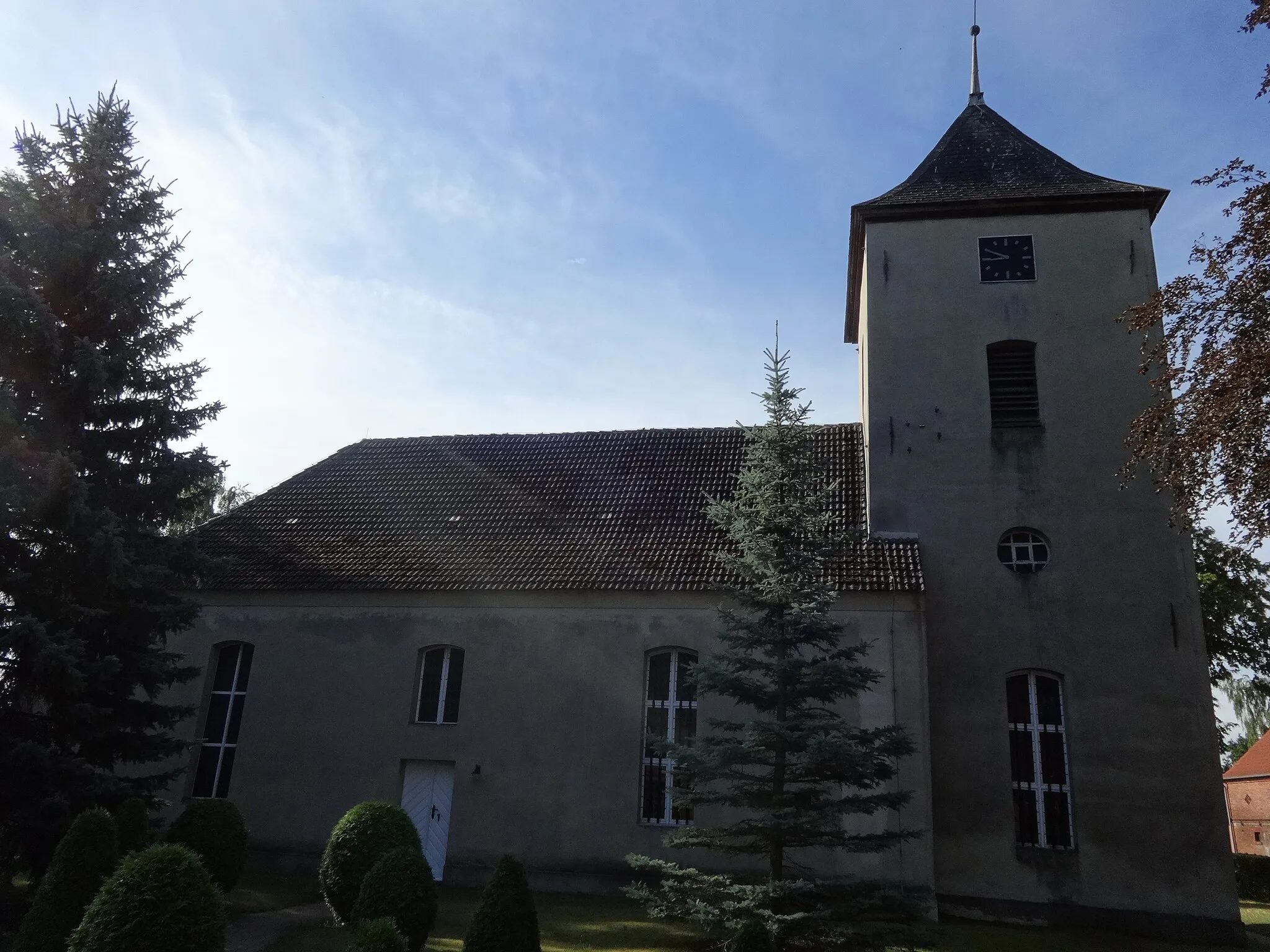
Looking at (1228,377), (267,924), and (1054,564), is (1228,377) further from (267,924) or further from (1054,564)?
(267,924)

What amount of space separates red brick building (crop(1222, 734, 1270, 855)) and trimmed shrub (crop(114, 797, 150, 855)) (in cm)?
4023

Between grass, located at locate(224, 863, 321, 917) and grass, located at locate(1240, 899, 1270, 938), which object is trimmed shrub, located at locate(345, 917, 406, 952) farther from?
grass, located at locate(1240, 899, 1270, 938)

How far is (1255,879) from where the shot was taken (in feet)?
80.2

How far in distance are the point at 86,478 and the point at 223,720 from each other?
6784mm

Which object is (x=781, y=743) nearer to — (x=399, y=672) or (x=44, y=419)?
(x=399, y=672)

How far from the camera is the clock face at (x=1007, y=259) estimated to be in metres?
18.1

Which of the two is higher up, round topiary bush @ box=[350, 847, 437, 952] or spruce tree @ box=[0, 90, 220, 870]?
spruce tree @ box=[0, 90, 220, 870]

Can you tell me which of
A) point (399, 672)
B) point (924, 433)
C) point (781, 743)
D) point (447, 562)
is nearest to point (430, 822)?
point (399, 672)

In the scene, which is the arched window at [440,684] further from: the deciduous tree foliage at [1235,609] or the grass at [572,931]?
the deciduous tree foliage at [1235,609]

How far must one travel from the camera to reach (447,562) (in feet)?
58.3

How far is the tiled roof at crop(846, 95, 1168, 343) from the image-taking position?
18.0 m

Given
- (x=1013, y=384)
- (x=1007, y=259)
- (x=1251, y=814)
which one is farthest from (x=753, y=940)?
(x=1251, y=814)

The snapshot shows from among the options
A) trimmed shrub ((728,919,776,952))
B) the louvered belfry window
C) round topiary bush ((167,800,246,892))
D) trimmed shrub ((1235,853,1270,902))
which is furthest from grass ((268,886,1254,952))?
trimmed shrub ((1235,853,1270,902))

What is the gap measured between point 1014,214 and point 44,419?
17127 millimetres
